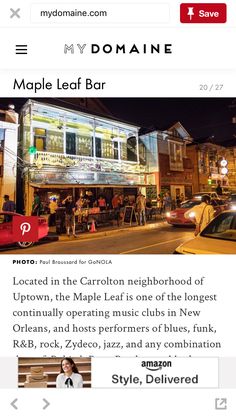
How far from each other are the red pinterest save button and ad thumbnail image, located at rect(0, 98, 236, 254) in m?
0.71

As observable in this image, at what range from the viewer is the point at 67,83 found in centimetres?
194

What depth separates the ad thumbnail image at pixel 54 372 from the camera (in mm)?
1619

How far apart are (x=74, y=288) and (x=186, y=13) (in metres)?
2.62

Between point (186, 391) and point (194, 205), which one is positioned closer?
point (186, 391)

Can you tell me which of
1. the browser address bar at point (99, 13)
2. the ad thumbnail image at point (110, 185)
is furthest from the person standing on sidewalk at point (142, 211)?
the browser address bar at point (99, 13)

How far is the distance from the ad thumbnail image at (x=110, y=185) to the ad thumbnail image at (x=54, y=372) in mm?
869

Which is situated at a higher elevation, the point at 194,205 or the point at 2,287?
the point at 194,205

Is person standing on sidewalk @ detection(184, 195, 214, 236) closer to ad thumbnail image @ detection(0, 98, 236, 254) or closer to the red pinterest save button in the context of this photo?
ad thumbnail image @ detection(0, 98, 236, 254)

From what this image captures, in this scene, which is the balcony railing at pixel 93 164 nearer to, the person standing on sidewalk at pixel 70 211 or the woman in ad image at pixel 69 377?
the person standing on sidewalk at pixel 70 211

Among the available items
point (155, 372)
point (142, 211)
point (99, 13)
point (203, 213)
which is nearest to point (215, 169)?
point (203, 213)

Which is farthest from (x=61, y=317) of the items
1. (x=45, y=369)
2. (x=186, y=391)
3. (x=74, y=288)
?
(x=186, y=391)

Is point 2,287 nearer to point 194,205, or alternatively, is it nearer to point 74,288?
point 74,288

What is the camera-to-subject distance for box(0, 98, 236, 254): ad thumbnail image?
208 cm

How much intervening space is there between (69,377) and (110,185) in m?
3.15
